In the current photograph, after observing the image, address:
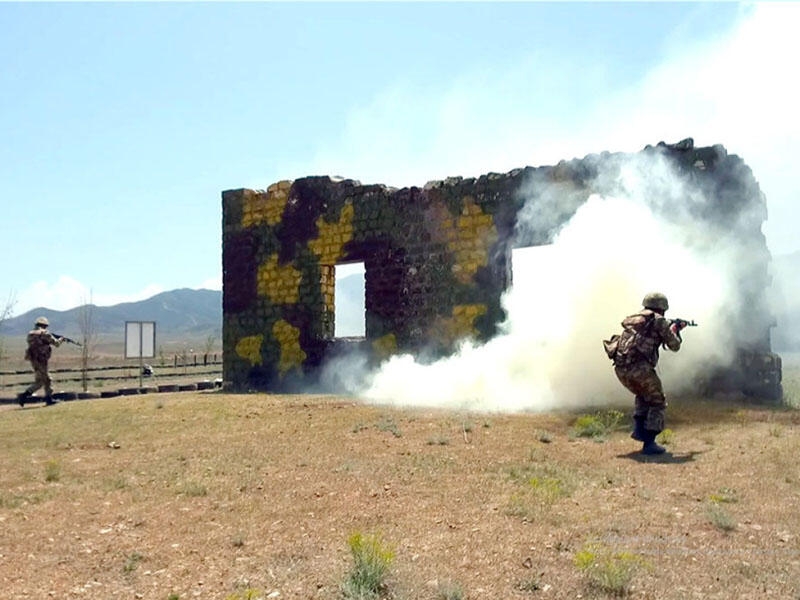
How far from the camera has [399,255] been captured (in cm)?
1441

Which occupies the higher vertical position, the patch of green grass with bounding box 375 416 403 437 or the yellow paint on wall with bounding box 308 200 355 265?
the yellow paint on wall with bounding box 308 200 355 265

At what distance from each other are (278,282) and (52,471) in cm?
918

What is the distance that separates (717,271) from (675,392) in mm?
1904

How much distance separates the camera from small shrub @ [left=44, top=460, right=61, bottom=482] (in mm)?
7150

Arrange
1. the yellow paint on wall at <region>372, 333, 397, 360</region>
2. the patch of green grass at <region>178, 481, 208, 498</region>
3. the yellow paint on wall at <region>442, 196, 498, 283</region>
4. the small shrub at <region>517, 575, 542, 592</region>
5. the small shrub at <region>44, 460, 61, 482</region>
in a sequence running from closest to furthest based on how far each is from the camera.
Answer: the small shrub at <region>517, 575, 542, 592</region> < the patch of green grass at <region>178, 481, 208, 498</region> < the small shrub at <region>44, 460, 61, 482</region> < the yellow paint on wall at <region>442, 196, 498, 283</region> < the yellow paint on wall at <region>372, 333, 397, 360</region>

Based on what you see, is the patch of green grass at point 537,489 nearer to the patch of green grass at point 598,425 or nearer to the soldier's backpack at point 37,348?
the patch of green grass at point 598,425

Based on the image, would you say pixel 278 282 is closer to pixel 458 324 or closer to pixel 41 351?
pixel 458 324

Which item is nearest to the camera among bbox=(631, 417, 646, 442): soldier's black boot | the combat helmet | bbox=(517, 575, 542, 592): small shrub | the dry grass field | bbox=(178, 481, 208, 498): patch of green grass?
bbox=(517, 575, 542, 592): small shrub

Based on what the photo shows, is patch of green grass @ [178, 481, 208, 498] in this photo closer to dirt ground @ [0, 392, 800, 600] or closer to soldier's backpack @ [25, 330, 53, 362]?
dirt ground @ [0, 392, 800, 600]

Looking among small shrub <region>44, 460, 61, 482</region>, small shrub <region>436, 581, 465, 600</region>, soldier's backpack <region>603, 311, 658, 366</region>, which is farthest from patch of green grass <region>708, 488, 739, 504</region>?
small shrub <region>44, 460, 61, 482</region>

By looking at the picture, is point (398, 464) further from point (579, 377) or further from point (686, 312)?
point (686, 312)

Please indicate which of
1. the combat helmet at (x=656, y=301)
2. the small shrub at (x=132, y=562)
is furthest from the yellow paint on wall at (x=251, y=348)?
the small shrub at (x=132, y=562)

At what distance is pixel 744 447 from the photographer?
24.3ft

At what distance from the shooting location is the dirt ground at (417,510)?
13.2ft
